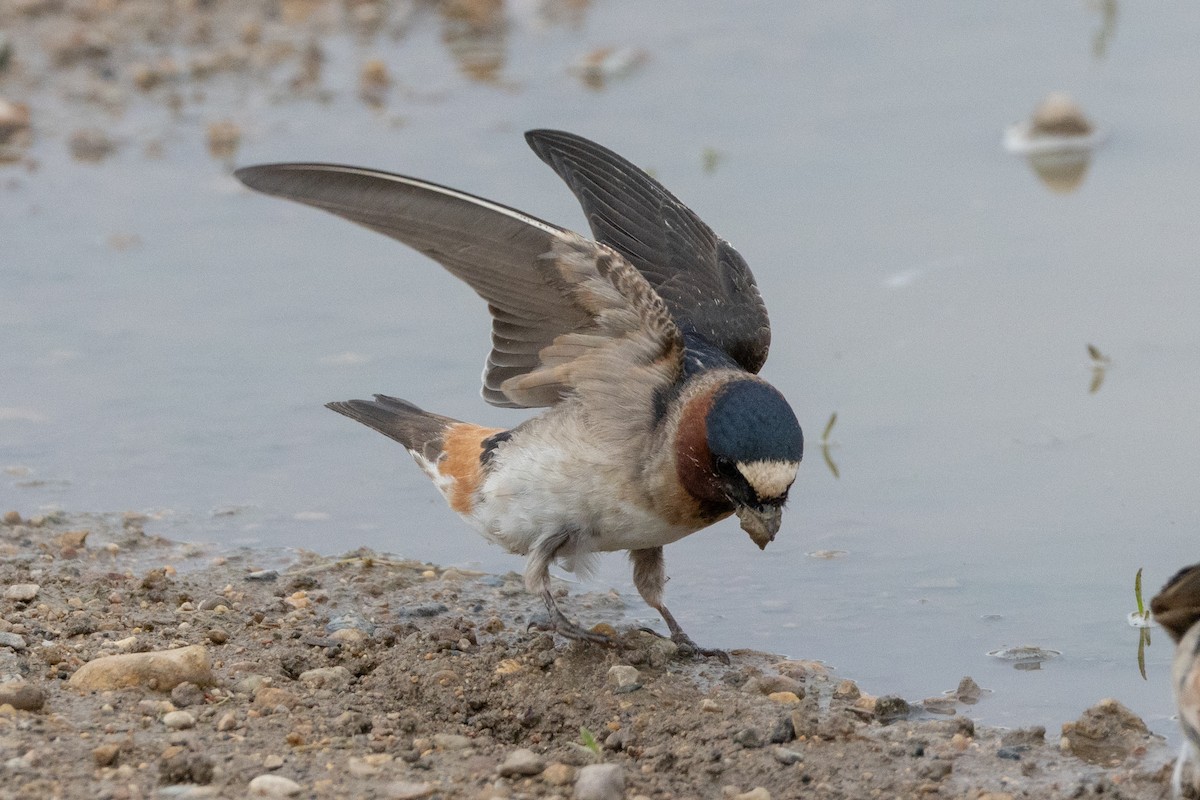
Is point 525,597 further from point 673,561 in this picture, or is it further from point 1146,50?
point 1146,50

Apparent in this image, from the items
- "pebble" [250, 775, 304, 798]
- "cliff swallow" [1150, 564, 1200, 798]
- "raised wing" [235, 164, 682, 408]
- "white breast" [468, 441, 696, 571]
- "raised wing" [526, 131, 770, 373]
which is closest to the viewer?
"cliff swallow" [1150, 564, 1200, 798]

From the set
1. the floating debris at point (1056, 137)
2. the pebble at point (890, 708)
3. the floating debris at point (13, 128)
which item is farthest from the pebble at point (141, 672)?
the floating debris at point (13, 128)

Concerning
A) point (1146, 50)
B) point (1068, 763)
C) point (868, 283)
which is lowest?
point (1068, 763)

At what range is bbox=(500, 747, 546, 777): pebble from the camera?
183 inches

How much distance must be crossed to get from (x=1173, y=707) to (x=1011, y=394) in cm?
241

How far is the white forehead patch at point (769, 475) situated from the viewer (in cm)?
547

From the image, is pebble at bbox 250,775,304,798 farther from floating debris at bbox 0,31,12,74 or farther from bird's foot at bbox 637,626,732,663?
floating debris at bbox 0,31,12,74

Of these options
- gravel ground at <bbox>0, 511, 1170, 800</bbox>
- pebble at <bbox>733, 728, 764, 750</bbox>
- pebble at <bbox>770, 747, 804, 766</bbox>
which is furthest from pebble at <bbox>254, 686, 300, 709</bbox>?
pebble at <bbox>770, 747, 804, 766</bbox>

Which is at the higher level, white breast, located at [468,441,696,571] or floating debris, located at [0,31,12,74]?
floating debris, located at [0,31,12,74]

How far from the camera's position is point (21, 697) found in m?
4.84

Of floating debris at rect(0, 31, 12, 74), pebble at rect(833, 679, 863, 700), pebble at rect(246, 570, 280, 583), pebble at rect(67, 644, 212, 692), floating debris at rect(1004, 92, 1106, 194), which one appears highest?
floating debris at rect(0, 31, 12, 74)

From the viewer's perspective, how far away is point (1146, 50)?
11.2m

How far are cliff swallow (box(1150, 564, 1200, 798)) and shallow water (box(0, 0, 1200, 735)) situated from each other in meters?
0.75

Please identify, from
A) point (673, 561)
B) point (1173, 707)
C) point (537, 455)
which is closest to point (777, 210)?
point (673, 561)
